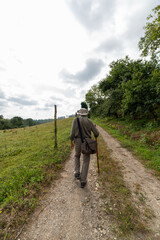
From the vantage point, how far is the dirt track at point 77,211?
211cm

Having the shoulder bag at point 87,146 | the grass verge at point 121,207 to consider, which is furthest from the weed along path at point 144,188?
the shoulder bag at point 87,146

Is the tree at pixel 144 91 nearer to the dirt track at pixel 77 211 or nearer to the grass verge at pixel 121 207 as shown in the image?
the dirt track at pixel 77 211

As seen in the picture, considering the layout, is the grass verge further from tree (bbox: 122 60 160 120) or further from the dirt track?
tree (bbox: 122 60 160 120)

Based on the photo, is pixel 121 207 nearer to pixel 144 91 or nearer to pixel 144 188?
pixel 144 188

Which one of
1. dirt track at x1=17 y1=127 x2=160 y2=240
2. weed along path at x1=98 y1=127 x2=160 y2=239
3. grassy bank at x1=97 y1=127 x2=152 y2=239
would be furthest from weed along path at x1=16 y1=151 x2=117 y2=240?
weed along path at x1=98 y1=127 x2=160 y2=239

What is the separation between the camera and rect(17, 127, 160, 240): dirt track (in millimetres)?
2109

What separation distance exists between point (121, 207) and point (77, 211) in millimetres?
1347

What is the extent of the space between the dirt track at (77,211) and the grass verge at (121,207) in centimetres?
21

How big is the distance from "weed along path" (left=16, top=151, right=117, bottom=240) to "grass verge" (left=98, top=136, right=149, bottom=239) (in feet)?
0.81

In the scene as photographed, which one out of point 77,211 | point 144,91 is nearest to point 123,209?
point 77,211

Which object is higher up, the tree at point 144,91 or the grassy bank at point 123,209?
the tree at point 144,91

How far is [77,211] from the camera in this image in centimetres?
262

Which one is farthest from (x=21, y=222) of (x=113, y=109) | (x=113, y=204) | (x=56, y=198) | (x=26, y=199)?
(x=113, y=109)

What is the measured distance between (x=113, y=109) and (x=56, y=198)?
18863mm
